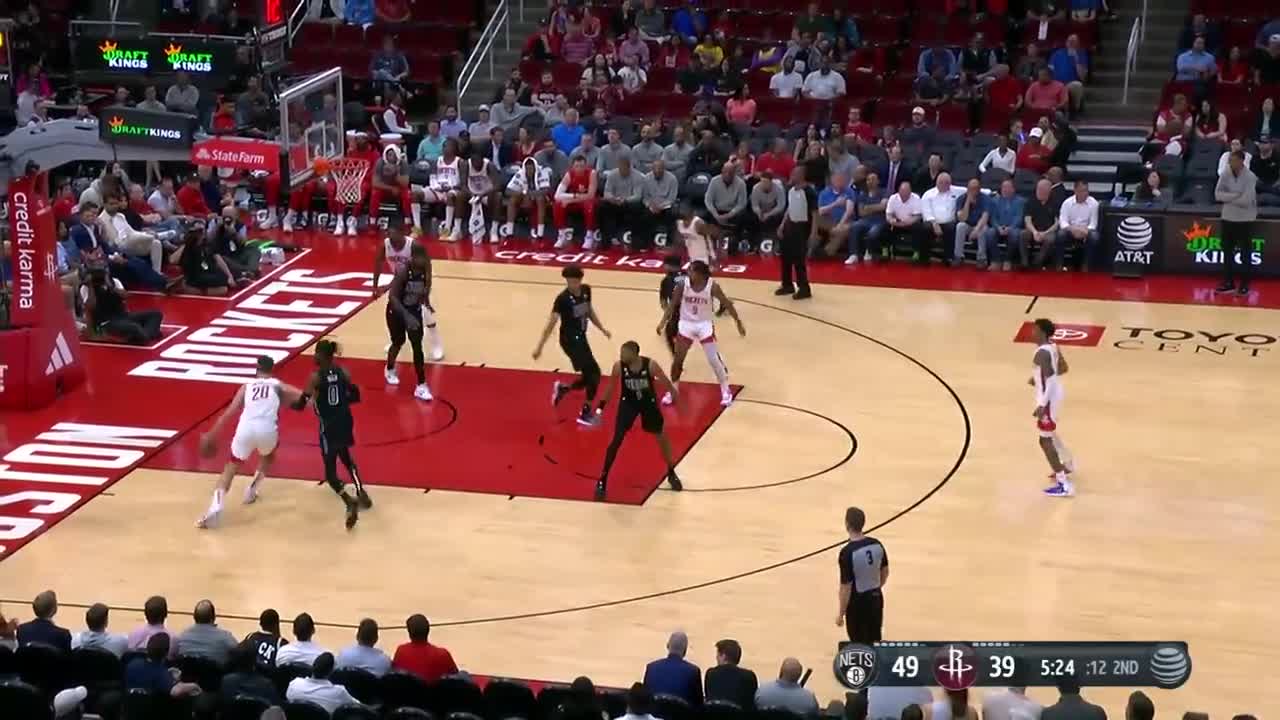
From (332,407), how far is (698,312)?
14.7ft

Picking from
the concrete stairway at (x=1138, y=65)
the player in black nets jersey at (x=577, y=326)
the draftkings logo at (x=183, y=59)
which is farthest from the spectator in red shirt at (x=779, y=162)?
the player in black nets jersey at (x=577, y=326)

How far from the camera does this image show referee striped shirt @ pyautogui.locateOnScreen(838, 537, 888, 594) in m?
14.8

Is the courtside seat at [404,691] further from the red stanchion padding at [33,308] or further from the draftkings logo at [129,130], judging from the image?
the draftkings logo at [129,130]

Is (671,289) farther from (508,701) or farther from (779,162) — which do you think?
(508,701)

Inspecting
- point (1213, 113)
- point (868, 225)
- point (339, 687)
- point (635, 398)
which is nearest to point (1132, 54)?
point (1213, 113)

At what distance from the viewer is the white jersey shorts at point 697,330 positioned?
21075mm

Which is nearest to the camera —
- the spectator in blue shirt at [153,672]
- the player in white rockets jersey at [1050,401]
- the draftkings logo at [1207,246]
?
the spectator in blue shirt at [153,672]

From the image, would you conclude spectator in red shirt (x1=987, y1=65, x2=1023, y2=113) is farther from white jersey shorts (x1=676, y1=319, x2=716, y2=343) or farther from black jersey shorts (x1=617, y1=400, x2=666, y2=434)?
black jersey shorts (x1=617, y1=400, x2=666, y2=434)

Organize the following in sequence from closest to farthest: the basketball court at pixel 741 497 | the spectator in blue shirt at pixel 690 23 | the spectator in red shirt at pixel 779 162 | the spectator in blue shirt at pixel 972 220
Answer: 1. the basketball court at pixel 741 497
2. the spectator in blue shirt at pixel 972 220
3. the spectator in red shirt at pixel 779 162
4. the spectator in blue shirt at pixel 690 23

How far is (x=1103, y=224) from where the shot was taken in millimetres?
26781

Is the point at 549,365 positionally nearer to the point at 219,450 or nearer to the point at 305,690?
the point at 219,450

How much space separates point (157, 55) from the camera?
27.6 metres

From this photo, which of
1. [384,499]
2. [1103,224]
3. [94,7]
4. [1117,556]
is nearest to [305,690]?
[384,499]

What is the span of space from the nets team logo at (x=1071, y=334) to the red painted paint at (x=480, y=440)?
3.91 m
